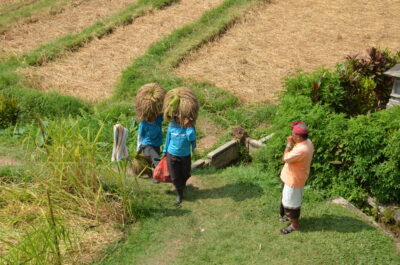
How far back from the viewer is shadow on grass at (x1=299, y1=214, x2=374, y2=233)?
6.17 m

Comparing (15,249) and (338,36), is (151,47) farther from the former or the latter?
(15,249)

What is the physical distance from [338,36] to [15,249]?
9750mm

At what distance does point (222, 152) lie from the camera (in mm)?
8141

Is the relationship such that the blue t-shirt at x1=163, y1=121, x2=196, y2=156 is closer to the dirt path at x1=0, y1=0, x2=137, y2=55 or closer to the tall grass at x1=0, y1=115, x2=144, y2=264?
the tall grass at x1=0, y1=115, x2=144, y2=264

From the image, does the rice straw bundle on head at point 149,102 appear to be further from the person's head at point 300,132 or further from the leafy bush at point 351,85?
the leafy bush at point 351,85

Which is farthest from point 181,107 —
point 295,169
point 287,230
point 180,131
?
point 287,230

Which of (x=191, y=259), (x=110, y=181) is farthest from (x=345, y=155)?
(x=110, y=181)

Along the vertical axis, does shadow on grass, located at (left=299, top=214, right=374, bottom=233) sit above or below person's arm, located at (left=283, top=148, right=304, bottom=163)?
below

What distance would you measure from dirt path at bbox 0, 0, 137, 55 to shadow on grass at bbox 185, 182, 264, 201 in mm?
6899

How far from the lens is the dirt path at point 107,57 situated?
10.6 meters

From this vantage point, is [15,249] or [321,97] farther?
[321,97]

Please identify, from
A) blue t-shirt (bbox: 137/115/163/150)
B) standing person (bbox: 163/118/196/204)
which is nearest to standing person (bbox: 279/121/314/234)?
standing person (bbox: 163/118/196/204)

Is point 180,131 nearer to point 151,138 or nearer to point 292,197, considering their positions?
point 151,138

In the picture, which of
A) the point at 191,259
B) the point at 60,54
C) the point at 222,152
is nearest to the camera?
the point at 191,259
